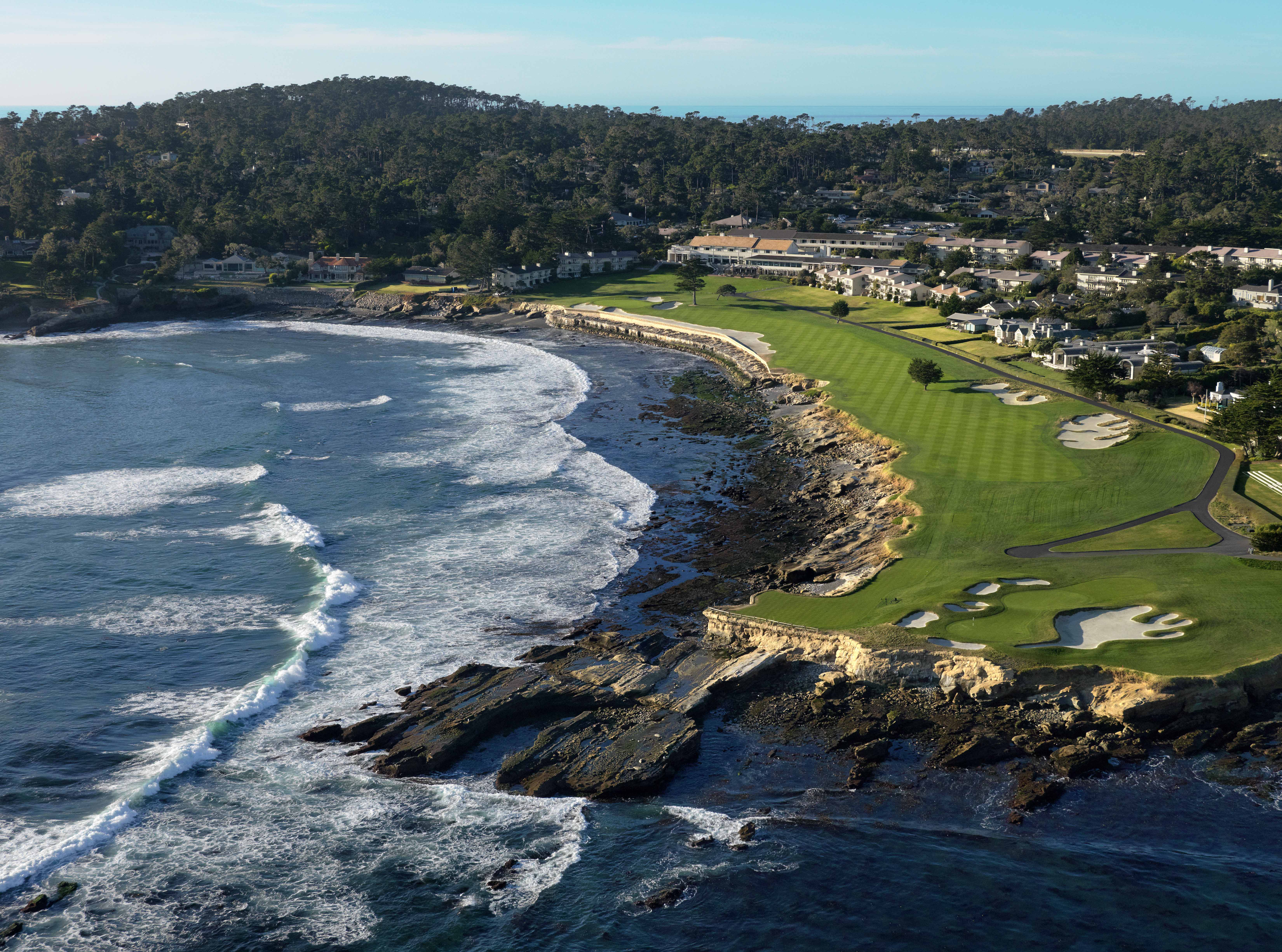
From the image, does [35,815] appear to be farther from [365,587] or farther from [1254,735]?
[1254,735]

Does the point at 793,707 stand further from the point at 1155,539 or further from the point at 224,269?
the point at 224,269

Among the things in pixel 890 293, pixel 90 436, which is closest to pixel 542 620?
pixel 90 436

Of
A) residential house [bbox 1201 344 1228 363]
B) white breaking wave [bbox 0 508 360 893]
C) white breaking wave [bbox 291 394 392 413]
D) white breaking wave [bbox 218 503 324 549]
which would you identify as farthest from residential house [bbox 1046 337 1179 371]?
white breaking wave [bbox 0 508 360 893]

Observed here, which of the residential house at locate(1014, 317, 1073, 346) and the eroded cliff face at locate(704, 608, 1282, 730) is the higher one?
the residential house at locate(1014, 317, 1073, 346)

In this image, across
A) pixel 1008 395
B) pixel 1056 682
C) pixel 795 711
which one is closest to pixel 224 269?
pixel 1008 395

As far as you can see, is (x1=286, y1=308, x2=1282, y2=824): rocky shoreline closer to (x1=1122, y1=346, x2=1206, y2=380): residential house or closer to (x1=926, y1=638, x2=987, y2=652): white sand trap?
(x1=926, y1=638, x2=987, y2=652): white sand trap

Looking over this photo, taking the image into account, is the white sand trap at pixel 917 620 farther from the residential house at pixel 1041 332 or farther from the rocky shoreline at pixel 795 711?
the residential house at pixel 1041 332
